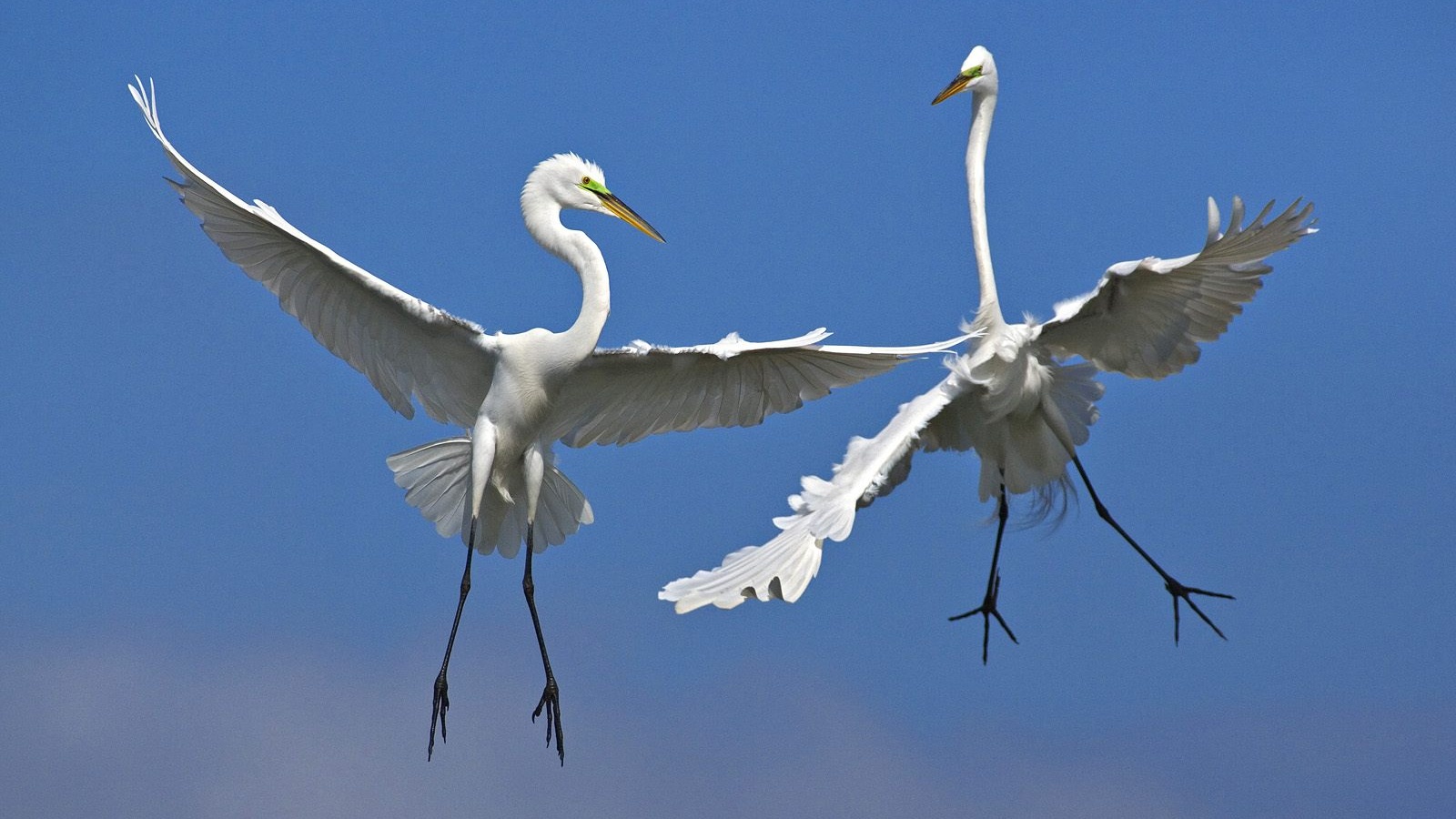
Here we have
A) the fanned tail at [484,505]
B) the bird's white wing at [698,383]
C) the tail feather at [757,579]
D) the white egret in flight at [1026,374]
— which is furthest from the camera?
the fanned tail at [484,505]

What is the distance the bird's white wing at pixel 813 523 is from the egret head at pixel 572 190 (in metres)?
2.49

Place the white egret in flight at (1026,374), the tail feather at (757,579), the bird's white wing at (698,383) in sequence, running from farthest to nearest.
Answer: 1. the bird's white wing at (698,383)
2. the white egret in flight at (1026,374)
3. the tail feather at (757,579)

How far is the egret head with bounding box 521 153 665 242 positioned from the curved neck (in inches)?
93.3

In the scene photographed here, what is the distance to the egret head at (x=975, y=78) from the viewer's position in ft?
51.7

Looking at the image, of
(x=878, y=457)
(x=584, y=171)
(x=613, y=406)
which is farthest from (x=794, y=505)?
(x=584, y=171)

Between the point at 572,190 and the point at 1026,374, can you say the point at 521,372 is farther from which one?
the point at 1026,374

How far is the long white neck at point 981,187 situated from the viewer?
574 inches

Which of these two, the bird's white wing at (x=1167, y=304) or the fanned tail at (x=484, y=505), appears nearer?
the bird's white wing at (x=1167, y=304)

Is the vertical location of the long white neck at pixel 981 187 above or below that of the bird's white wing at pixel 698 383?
above

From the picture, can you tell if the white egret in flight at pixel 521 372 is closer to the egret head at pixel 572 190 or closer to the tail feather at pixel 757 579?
the egret head at pixel 572 190

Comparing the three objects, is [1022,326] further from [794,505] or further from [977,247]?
[794,505]

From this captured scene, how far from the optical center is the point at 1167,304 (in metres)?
14.2

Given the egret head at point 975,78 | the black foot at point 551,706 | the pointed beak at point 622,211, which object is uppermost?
the egret head at point 975,78

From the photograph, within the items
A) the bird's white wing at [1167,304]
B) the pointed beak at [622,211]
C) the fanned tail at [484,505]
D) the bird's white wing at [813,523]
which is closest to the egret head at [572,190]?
the pointed beak at [622,211]
